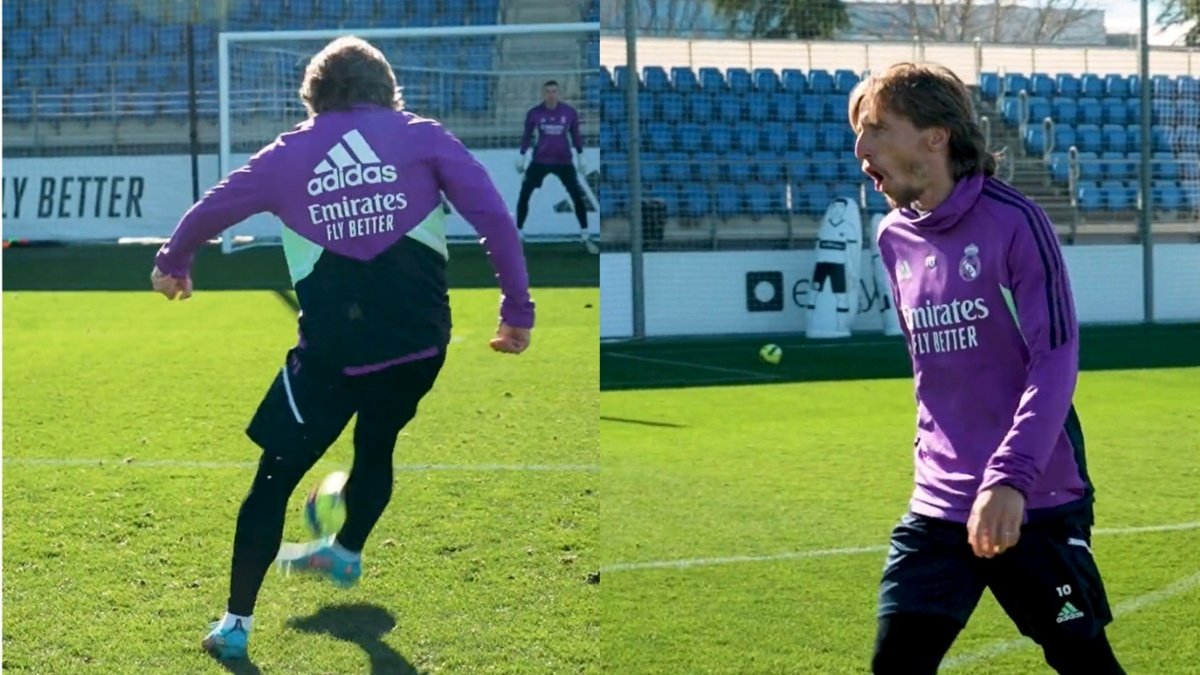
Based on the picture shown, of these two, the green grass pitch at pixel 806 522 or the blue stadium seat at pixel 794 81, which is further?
the blue stadium seat at pixel 794 81

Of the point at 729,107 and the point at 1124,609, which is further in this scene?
the point at 729,107

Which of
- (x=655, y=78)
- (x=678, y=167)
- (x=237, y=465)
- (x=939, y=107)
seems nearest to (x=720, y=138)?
(x=678, y=167)

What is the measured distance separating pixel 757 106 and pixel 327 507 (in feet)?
36.9

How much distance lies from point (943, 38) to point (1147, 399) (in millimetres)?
7154

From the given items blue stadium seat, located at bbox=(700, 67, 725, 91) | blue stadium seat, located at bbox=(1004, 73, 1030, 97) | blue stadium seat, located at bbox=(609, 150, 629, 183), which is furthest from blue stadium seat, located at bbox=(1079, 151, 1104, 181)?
blue stadium seat, located at bbox=(609, 150, 629, 183)

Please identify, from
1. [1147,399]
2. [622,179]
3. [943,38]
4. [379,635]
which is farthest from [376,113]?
[943,38]

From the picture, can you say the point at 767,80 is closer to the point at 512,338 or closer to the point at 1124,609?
the point at 1124,609

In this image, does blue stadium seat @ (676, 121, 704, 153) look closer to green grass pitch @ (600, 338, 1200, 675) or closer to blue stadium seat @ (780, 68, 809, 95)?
blue stadium seat @ (780, 68, 809, 95)

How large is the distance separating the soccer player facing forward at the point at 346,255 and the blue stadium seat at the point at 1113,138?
46.0 feet

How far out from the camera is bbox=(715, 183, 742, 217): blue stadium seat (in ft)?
44.1

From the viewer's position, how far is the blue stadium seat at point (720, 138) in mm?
14680

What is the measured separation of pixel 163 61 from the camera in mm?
19391

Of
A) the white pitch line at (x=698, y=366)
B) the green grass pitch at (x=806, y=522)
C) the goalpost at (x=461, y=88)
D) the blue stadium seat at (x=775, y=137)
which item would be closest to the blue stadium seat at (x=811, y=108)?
the blue stadium seat at (x=775, y=137)

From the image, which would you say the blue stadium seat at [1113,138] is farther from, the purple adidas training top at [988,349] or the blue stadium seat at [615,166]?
the purple adidas training top at [988,349]
